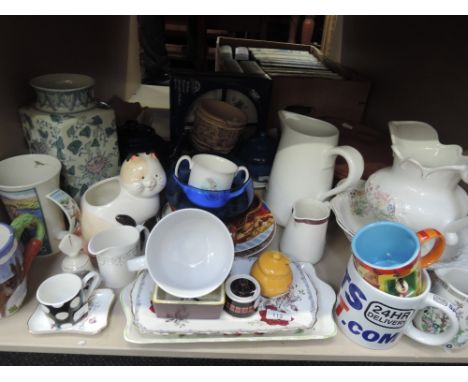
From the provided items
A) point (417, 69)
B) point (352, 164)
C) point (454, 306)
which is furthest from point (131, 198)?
point (417, 69)

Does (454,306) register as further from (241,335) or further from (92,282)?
(92,282)

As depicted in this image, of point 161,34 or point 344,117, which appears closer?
point 344,117

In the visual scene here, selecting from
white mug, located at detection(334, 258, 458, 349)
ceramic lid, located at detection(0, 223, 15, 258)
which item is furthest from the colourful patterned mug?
ceramic lid, located at detection(0, 223, 15, 258)

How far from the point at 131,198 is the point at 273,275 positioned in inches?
9.6

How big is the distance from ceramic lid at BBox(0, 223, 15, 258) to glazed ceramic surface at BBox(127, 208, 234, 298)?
14cm

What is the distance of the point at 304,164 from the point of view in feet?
1.93

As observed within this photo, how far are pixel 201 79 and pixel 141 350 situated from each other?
54cm

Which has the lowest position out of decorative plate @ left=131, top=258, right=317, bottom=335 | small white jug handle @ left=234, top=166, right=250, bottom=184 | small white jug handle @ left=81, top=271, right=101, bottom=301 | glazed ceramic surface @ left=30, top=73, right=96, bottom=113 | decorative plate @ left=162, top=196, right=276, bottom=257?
decorative plate @ left=131, top=258, right=317, bottom=335

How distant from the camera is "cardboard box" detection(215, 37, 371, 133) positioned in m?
0.88

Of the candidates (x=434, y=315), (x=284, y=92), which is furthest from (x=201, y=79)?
(x=434, y=315)

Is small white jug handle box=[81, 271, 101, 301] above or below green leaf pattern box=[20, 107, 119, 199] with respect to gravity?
below

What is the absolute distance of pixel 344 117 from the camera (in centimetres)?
96

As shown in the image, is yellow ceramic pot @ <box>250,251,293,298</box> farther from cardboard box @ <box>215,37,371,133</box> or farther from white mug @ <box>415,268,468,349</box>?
cardboard box @ <box>215,37,371,133</box>

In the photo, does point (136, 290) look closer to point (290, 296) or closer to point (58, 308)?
point (58, 308)
